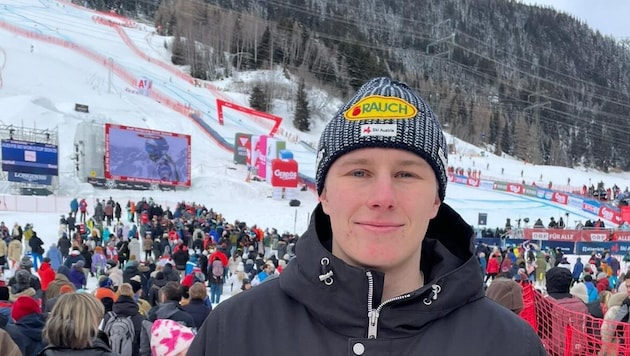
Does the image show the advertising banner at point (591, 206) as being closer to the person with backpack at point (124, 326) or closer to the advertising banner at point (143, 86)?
the person with backpack at point (124, 326)

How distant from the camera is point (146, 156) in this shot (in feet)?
82.3

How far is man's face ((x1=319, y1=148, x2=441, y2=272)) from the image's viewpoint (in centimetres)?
122

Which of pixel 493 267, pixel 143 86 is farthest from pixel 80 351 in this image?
pixel 143 86

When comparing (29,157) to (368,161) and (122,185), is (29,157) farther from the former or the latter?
(368,161)

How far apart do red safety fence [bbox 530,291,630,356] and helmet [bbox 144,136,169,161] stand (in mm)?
23434

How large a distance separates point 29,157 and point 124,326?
1966 centimetres

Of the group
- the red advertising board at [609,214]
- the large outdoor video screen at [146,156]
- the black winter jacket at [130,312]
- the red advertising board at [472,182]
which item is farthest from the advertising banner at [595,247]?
the black winter jacket at [130,312]

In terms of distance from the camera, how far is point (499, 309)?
1291 millimetres

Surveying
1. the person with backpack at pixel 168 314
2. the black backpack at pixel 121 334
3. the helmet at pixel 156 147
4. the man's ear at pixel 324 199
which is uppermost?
the man's ear at pixel 324 199

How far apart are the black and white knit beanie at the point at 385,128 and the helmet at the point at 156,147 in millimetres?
25079

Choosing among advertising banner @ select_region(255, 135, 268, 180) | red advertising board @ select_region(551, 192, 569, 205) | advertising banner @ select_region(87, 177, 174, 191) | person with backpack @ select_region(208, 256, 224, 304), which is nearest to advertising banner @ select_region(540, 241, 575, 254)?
person with backpack @ select_region(208, 256, 224, 304)

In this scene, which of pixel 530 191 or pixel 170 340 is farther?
pixel 530 191

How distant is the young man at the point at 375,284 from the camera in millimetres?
1195

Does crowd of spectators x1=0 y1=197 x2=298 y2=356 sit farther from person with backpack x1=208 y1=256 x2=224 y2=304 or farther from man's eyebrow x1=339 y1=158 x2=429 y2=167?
man's eyebrow x1=339 y1=158 x2=429 y2=167
